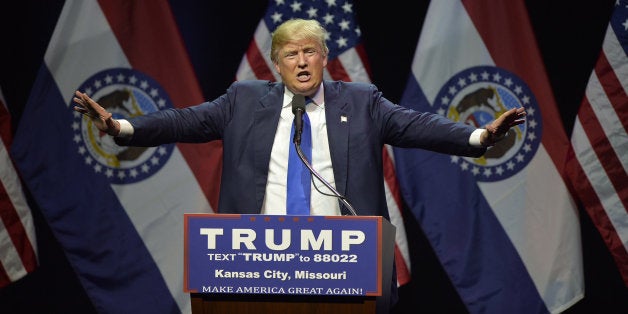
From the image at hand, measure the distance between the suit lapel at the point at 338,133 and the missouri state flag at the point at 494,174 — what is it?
5.96 ft

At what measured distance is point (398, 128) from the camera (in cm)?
261

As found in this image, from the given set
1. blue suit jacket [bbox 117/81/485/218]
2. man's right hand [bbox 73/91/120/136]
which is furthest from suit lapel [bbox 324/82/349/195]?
man's right hand [bbox 73/91/120/136]

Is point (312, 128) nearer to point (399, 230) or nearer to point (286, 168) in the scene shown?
point (286, 168)

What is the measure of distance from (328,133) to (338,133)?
3 cm

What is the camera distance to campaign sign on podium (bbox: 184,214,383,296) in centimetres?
192

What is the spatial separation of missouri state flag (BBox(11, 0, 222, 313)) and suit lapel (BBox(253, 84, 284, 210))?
1.84 m

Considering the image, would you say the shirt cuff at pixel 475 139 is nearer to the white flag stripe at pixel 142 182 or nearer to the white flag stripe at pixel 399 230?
the white flag stripe at pixel 399 230

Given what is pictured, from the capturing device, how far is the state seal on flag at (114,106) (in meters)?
4.43

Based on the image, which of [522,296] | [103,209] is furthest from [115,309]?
[522,296]

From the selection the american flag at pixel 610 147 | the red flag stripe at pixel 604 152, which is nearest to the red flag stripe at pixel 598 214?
the american flag at pixel 610 147

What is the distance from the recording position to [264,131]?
8.32 ft

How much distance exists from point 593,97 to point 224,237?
290 cm

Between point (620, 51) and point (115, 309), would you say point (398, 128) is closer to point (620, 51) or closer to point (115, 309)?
point (620, 51)

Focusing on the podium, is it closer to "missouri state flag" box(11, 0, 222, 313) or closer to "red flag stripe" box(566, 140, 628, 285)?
"missouri state flag" box(11, 0, 222, 313)
